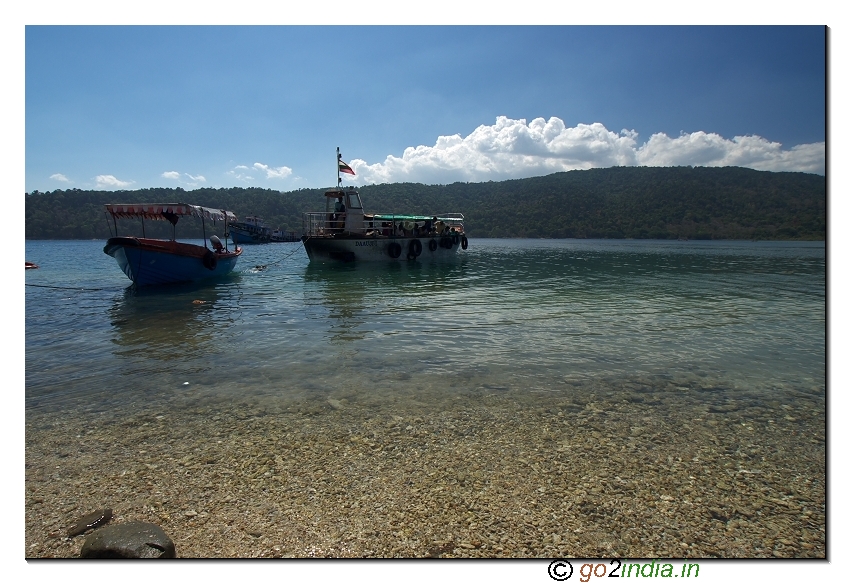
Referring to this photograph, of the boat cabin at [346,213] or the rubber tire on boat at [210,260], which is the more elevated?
the boat cabin at [346,213]

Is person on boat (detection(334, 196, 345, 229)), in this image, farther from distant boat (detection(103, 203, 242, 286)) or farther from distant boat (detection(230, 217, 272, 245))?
distant boat (detection(230, 217, 272, 245))

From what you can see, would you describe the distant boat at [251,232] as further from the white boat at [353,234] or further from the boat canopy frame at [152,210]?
the boat canopy frame at [152,210]

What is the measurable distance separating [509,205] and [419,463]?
455 ft

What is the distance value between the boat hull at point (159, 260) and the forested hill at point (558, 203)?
2927 centimetres

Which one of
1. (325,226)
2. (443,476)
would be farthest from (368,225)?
(443,476)

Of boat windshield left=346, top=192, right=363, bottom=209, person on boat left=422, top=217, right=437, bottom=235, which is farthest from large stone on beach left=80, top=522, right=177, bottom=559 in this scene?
person on boat left=422, top=217, right=437, bottom=235

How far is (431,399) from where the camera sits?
5.84 metres

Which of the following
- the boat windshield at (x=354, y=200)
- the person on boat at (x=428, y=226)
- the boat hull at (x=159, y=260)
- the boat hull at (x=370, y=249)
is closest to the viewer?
the boat hull at (x=159, y=260)

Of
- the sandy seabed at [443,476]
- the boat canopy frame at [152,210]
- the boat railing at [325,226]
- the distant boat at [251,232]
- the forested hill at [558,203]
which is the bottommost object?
the sandy seabed at [443,476]

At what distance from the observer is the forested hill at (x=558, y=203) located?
5212 cm

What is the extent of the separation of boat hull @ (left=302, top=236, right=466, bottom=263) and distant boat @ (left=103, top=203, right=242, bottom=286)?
1016 cm

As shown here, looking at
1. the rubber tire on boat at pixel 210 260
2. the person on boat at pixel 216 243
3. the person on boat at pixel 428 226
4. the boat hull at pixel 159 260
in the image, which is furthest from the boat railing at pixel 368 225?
the boat hull at pixel 159 260

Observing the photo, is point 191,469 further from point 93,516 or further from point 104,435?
point 104,435

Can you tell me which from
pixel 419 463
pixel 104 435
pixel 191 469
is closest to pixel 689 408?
pixel 419 463
